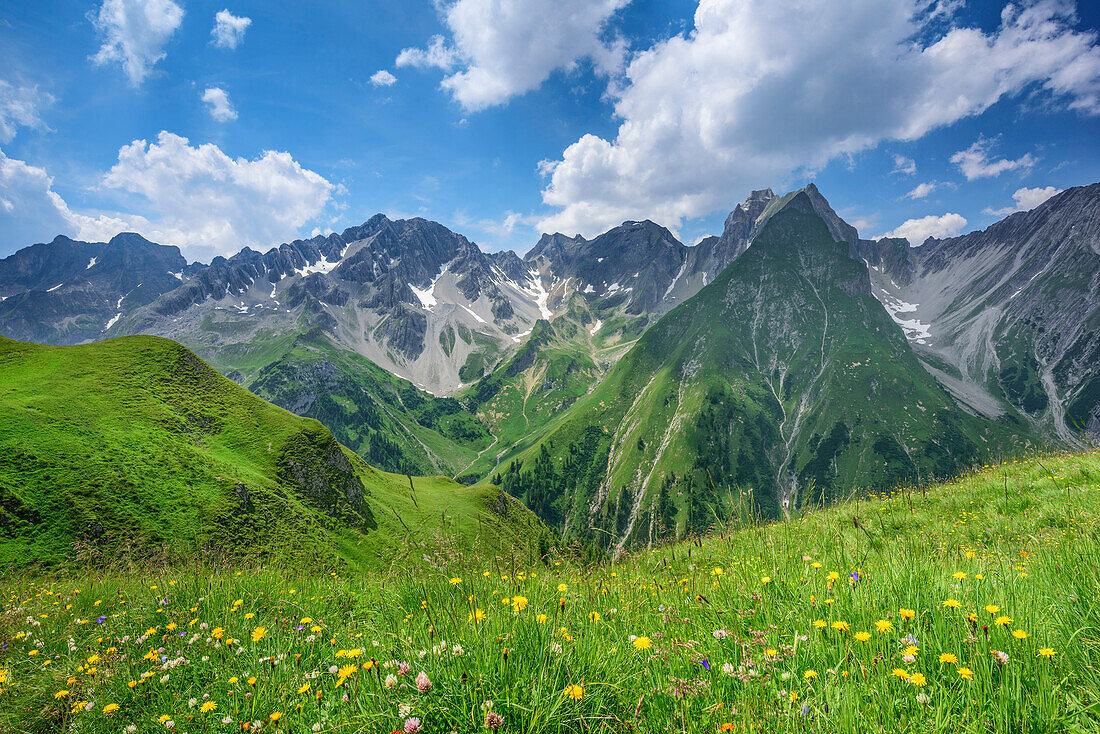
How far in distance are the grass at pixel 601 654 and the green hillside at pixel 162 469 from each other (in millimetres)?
17797

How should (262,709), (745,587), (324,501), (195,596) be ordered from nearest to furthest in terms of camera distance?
(262,709) → (745,587) → (195,596) → (324,501)

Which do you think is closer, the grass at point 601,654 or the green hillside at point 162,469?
the grass at point 601,654

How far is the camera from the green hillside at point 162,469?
35.3 m

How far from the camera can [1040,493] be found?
10516mm

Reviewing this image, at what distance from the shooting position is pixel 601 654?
11.1 feet

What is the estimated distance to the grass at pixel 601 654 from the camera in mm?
2512

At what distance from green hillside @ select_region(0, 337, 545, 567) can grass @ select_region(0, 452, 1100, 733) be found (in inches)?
701

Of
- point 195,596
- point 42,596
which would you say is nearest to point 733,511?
point 195,596

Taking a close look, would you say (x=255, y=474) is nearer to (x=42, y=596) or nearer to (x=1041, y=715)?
(x=42, y=596)

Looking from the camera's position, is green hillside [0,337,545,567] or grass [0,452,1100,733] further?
green hillside [0,337,545,567]

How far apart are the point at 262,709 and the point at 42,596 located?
9564mm

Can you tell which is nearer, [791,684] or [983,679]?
[983,679]

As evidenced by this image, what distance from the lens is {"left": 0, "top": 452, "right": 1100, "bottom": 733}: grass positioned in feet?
8.24

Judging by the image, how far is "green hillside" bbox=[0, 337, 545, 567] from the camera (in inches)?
1390
